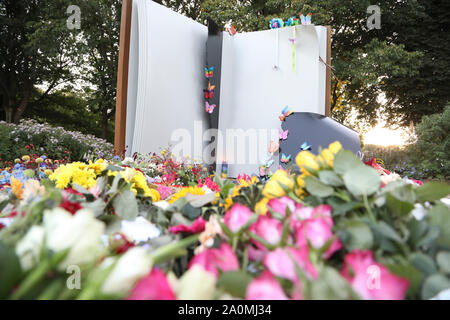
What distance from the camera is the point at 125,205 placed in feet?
1.40

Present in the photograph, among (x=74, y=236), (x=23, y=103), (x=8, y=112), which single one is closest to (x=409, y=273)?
(x=74, y=236)

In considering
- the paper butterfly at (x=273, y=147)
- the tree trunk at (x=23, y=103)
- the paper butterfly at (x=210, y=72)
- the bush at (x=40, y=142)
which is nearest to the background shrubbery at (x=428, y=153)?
the paper butterfly at (x=273, y=147)

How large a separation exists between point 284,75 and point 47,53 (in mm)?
8988

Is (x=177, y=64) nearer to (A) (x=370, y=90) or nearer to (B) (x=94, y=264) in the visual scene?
(B) (x=94, y=264)

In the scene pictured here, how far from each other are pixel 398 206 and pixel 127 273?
25cm

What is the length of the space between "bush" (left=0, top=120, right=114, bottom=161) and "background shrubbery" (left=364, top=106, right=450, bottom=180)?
5714mm

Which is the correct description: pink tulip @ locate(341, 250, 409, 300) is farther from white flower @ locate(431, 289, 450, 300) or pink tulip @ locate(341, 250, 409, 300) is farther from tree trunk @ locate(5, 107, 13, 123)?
tree trunk @ locate(5, 107, 13, 123)

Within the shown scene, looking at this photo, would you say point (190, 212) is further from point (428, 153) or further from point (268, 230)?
point (428, 153)

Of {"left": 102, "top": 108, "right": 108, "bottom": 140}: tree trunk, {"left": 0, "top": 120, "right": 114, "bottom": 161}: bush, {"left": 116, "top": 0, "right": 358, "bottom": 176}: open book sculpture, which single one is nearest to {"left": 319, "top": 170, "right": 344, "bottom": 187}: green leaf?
{"left": 116, "top": 0, "right": 358, "bottom": 176}: open book sculpture

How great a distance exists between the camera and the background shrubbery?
5949mm

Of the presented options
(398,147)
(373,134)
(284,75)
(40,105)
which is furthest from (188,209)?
(40,105)

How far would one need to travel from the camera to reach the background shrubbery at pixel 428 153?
595 centimetres

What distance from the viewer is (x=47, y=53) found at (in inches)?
367

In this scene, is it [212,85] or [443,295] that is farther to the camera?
[212,85]
